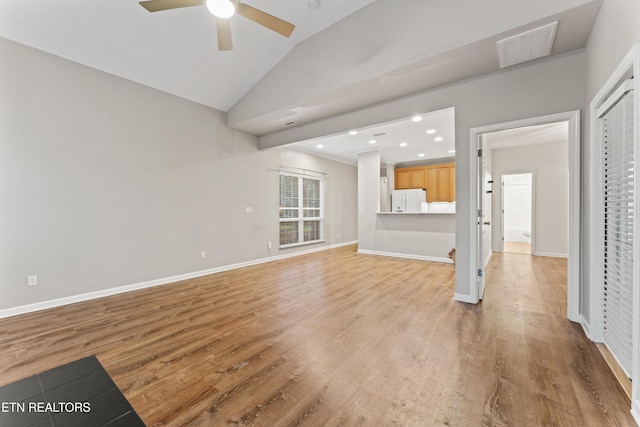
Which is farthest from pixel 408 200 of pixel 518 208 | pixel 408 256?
pixel 518 208

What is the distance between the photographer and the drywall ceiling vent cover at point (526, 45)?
2.30 metres

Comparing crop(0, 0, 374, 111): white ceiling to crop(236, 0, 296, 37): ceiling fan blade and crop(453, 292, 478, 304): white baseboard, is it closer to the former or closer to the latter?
crop(236, 0, 296, 37): ceiling fan blade

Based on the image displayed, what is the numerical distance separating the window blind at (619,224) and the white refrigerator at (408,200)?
5.91 meters

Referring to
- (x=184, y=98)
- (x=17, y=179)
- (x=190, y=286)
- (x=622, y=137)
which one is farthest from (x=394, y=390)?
(x=184, y=98)

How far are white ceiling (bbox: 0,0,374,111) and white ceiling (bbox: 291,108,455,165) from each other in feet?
5.30

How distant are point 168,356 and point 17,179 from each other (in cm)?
286

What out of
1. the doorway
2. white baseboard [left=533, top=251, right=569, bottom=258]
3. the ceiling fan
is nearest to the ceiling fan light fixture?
the ceiling fan

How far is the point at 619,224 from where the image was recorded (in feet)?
6.18

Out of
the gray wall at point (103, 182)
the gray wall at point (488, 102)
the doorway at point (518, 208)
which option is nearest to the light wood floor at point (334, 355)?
the gray wall at point (103, 182)

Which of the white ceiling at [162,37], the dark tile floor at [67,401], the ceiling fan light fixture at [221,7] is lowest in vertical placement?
the dark tile floor at [67,401]

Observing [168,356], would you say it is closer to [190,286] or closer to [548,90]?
[190,286]

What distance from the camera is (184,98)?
446 cm

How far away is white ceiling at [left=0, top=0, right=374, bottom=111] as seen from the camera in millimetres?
2859

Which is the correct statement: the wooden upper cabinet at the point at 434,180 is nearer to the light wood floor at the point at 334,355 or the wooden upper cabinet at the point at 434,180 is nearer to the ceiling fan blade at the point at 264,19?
the light wood floor at the point at 334,355
